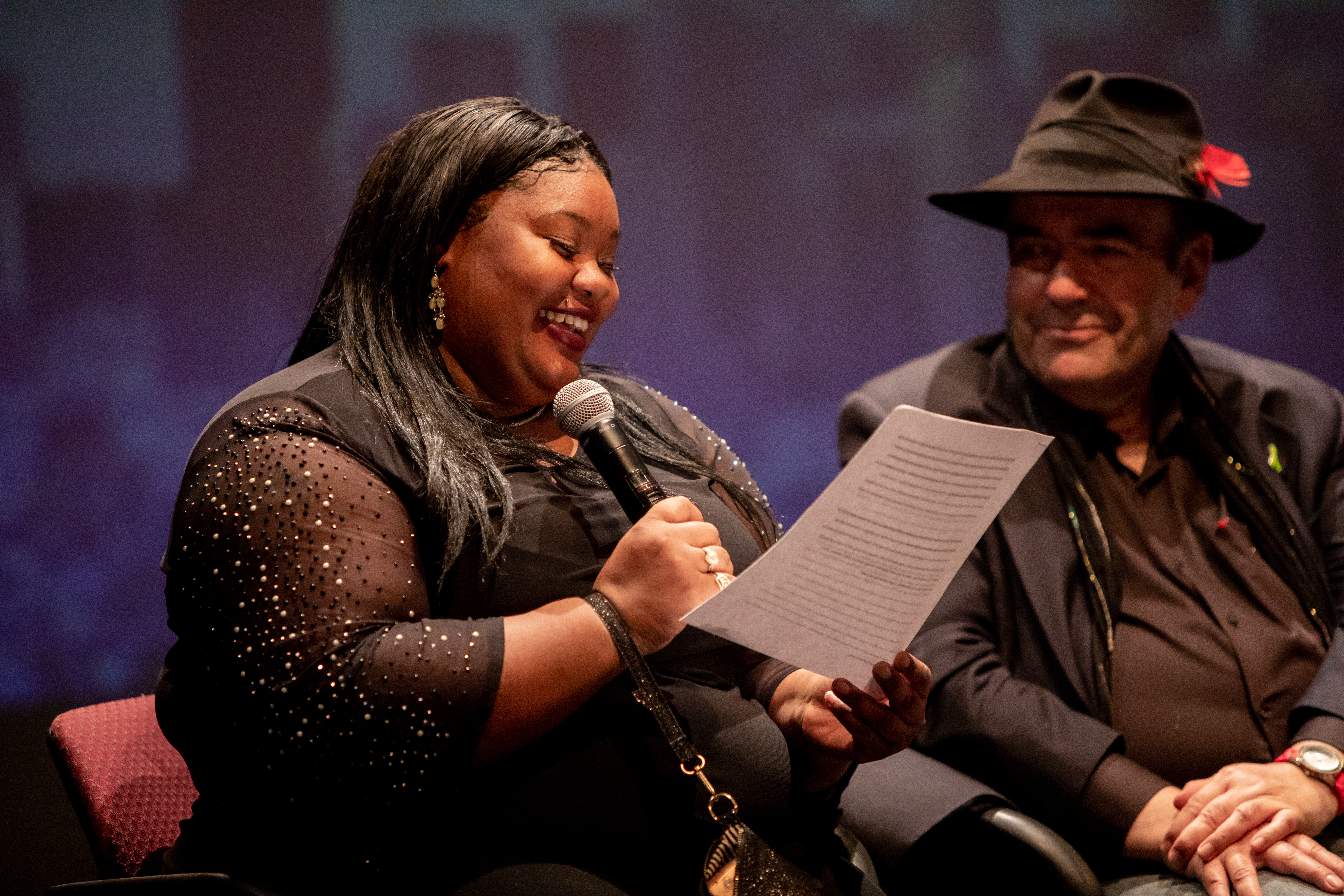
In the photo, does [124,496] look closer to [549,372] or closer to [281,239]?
[281,239]

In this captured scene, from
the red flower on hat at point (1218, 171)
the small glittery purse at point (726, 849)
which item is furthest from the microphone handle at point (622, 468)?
the red flower on hat at point (1218, 171)

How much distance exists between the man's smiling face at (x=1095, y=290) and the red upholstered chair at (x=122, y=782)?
1.69 m

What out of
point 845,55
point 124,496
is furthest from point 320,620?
point 845,55

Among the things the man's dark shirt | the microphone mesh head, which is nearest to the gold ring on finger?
the microphone mesh head

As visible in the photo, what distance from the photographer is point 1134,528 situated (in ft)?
6.77

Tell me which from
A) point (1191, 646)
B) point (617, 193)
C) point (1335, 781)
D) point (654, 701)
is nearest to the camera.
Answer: point (654, 701)

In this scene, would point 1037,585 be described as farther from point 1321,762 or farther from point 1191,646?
point 1321,762

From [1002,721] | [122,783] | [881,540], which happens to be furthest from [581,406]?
[1002,721]

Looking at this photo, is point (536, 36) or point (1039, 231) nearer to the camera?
point (1039, 231)

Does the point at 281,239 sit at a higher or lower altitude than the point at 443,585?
higher

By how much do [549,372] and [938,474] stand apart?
59 centimetres

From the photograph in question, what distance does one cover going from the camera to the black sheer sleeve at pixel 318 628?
1.12 m

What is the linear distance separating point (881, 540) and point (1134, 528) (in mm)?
1159

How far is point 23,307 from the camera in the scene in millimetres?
2518
